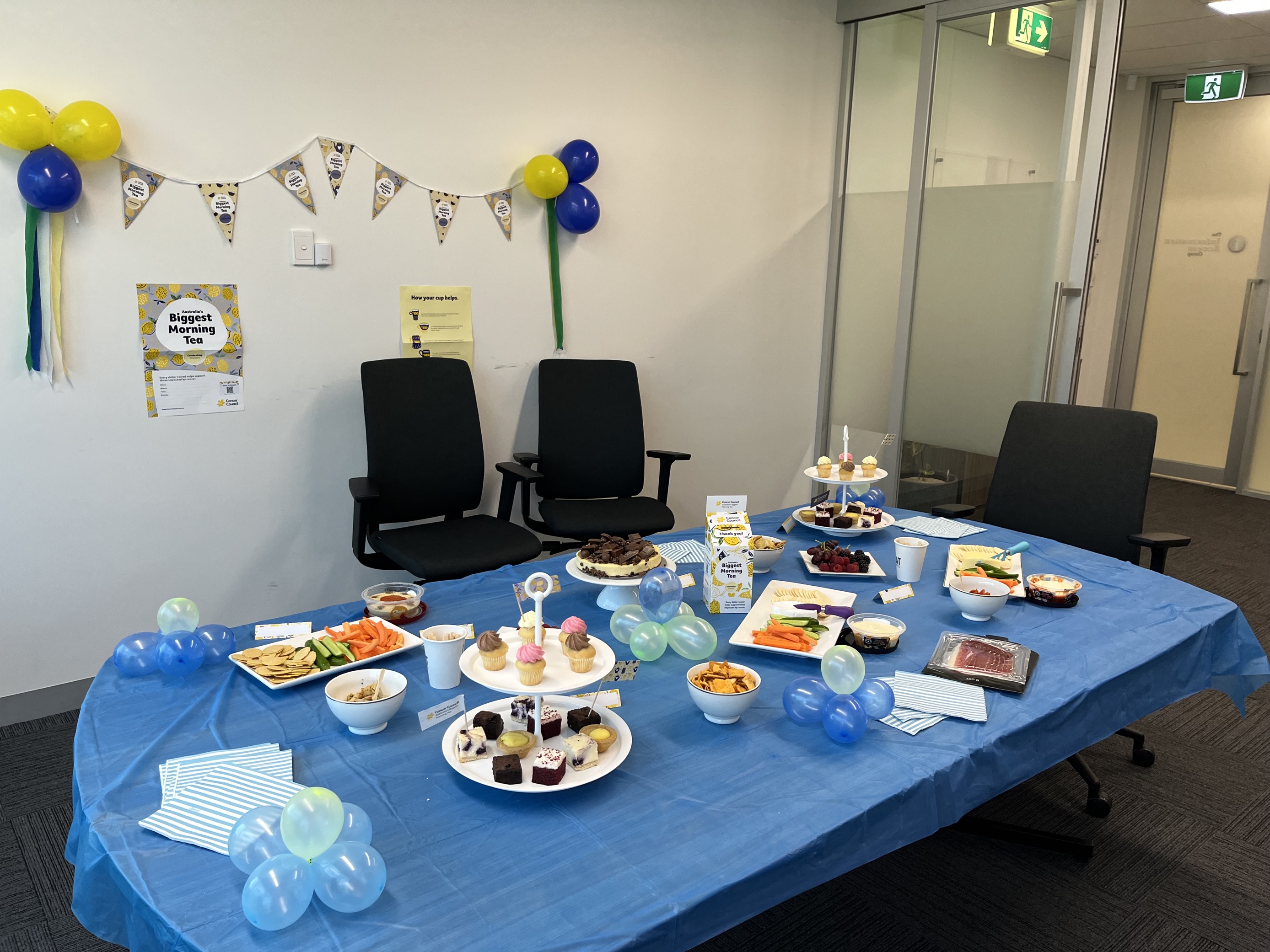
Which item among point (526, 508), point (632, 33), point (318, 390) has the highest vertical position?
point (632, 33)

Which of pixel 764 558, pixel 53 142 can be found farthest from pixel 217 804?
pixel 53 142

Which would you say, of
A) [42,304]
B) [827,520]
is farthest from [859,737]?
[42,304]

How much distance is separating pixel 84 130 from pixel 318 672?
1964mm

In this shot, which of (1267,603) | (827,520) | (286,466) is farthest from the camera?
(1267,603)

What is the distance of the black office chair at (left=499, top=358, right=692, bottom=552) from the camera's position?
3.54 metres

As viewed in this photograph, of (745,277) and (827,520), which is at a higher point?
(745,277)

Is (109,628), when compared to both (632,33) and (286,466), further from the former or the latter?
(632,33)

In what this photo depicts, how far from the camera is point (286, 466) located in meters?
3.23

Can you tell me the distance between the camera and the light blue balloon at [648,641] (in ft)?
5.55

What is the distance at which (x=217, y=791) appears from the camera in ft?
4.19

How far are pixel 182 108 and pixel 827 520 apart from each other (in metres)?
2.45

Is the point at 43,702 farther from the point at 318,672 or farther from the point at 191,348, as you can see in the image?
the point at 318,672

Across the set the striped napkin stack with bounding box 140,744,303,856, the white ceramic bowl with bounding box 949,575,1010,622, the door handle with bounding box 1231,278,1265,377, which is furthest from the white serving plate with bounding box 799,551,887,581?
the door handle with bounding box 1231,278,1265,377

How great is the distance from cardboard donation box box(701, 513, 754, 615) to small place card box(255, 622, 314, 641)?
2.85 feet
